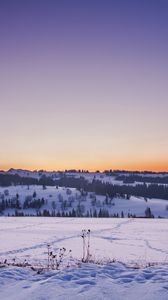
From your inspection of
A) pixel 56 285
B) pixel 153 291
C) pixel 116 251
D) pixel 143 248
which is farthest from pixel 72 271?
pixel 143 248

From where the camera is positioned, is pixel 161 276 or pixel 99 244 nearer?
pixel 161 276

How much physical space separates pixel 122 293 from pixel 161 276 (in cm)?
213

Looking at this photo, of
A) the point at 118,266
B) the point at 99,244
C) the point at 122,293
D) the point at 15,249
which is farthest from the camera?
the point at 99,244

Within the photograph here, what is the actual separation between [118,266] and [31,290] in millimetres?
4001

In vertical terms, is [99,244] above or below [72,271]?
below

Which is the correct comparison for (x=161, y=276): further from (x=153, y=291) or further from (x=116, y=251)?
(x=116, y=251)

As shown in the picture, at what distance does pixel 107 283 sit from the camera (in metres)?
9.38

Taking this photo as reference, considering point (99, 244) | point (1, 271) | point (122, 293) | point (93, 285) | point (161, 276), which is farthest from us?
point (99, 244)

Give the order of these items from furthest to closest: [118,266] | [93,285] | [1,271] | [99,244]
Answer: [99,244] → [118,266] → [1,271] → [93,285]

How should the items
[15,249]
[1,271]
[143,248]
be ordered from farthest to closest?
1. [143,248]
2. [15,249]
3. [1,271]

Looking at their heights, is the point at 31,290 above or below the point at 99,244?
above

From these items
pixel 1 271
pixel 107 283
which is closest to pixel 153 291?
pixel 107 283

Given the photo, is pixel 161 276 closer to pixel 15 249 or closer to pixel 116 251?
pixel 116 251

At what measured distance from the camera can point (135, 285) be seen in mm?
9234
